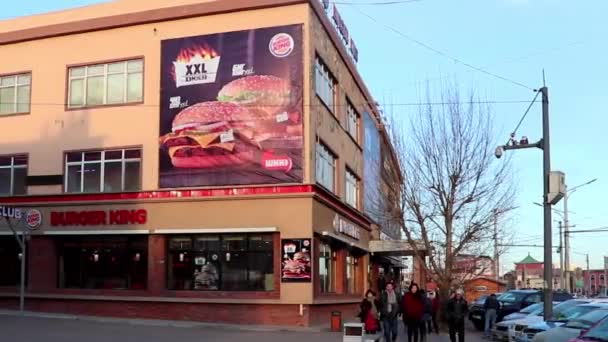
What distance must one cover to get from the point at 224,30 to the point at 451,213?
11.0 meters

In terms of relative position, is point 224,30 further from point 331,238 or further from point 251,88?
point 331,238

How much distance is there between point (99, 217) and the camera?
2769 cm

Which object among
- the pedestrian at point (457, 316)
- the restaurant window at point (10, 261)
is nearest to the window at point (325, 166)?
the pedestrian at point (457, 316)

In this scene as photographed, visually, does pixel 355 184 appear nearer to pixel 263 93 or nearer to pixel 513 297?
pixel 513 297

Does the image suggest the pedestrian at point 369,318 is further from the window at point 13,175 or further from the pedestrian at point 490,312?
the window at point 13,175

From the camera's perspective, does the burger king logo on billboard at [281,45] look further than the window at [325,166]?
No

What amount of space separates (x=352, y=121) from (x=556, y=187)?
780 inches

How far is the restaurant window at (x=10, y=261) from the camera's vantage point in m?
29.1

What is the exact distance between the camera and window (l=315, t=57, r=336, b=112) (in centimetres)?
2764

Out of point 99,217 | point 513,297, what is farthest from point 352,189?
point 99,217

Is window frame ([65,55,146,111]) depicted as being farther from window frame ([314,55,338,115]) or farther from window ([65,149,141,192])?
window frame ([314,55,338,115])

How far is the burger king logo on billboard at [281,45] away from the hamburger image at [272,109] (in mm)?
922

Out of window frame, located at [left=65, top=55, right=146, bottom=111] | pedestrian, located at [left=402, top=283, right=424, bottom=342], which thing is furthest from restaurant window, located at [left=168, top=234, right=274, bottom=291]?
pedestrian, located at [left=402, top=283, right=424, bottom=342]

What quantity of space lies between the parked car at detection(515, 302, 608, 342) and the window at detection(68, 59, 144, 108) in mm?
16933
